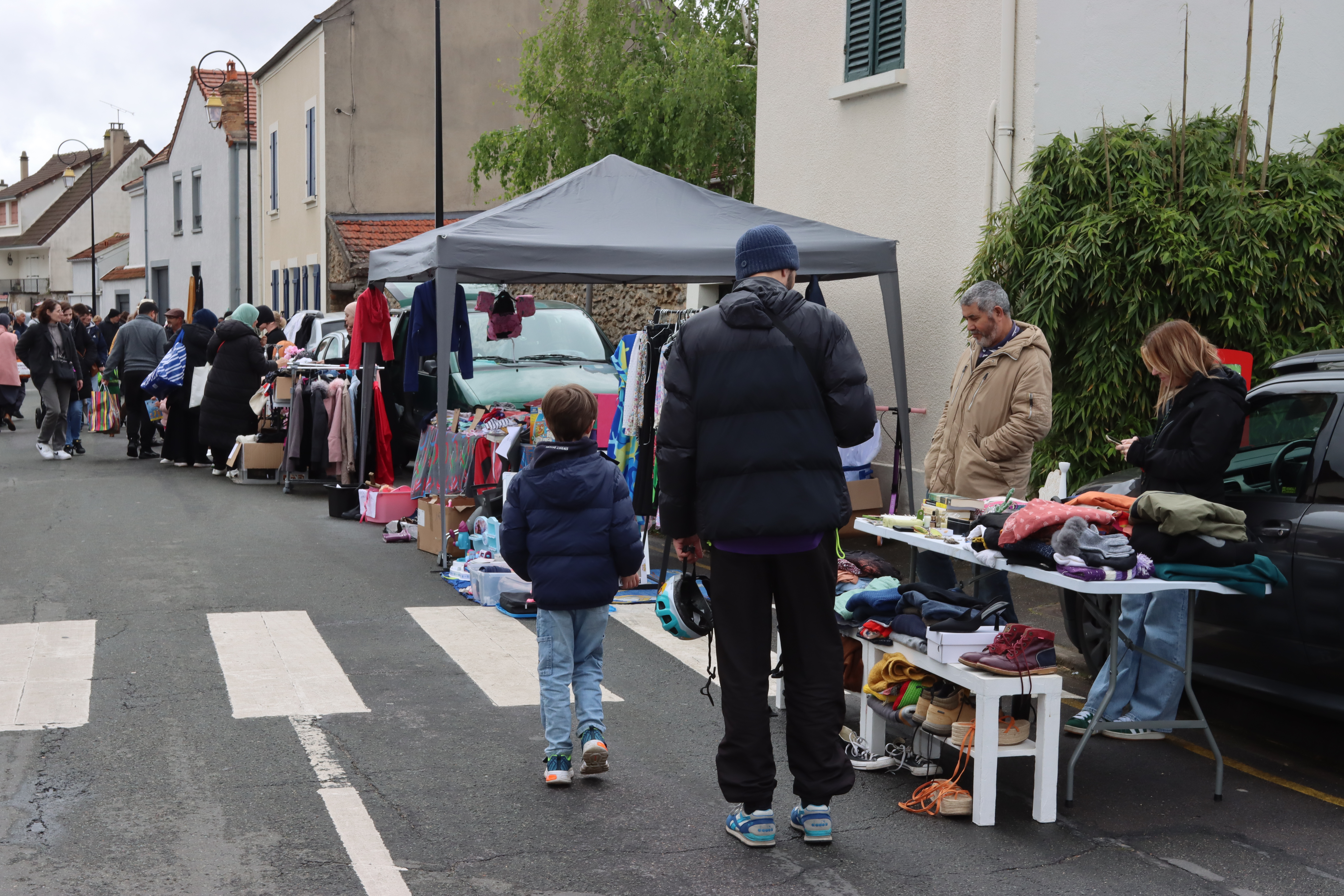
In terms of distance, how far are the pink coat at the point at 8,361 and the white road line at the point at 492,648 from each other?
478 inches

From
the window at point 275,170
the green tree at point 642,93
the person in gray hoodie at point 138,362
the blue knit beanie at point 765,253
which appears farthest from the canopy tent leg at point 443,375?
the window at point 275,170

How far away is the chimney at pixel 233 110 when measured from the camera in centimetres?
2875

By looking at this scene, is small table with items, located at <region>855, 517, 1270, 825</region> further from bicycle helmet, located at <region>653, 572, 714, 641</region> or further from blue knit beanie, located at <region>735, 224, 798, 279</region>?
blue knit beanie, located at <region>735, 224, 798, 279</region>

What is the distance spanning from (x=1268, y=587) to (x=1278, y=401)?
1.15 meters

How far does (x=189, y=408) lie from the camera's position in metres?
16.3

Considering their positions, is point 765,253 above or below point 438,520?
above

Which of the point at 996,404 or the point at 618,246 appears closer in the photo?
the point at 996,404

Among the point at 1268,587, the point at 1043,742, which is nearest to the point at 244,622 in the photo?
the point at 1043,742

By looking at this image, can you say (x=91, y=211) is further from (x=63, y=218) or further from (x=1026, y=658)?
(x=1026, y=658)

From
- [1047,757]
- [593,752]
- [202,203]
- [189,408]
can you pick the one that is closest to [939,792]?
[1047,757]

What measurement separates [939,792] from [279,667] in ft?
11.9

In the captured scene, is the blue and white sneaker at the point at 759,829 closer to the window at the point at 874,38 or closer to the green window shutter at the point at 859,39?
the window at the point at 874,38

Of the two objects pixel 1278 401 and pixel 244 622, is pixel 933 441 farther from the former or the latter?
pixel 244 622

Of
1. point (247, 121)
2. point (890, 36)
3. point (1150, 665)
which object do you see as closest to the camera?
point (1150, 665)
